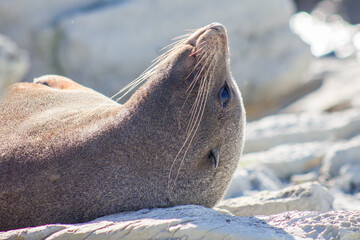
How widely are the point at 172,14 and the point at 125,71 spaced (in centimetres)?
158

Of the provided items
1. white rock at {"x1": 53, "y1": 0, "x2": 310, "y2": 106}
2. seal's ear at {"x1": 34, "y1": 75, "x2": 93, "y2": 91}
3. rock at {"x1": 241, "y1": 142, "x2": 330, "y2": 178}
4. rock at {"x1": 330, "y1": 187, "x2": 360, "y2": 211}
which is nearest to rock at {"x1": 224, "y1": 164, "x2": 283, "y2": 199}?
rock at {"x1": 241, "y1": 142, "x2": 330, "y2": 178}

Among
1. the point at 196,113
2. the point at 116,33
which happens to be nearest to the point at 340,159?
the point at 196,113

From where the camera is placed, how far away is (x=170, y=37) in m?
12.3

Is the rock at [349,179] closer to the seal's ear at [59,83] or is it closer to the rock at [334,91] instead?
the seal's ear at [59,83]

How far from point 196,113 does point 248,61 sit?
8260 millimetres

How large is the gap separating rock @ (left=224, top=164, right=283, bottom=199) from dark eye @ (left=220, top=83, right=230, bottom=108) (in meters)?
1.98

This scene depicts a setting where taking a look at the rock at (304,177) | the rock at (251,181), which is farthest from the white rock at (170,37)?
the rock at (251,181)

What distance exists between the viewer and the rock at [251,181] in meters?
7.23

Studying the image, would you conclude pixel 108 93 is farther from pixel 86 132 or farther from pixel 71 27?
pixel 86 132

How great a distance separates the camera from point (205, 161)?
5.22m

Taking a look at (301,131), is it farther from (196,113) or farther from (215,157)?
(196,113)

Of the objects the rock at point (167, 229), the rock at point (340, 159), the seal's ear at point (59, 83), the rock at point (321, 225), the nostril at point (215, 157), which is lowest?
the rock at point (340, 159)

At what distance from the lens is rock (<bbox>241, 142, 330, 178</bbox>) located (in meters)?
8.58

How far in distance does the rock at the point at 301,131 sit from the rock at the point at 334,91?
4.68 ft
